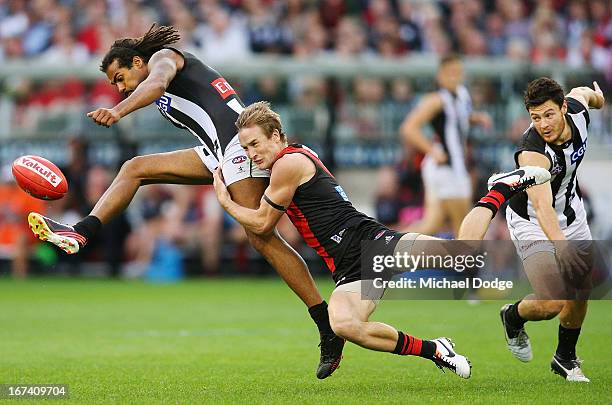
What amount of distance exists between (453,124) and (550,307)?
581 centimetres

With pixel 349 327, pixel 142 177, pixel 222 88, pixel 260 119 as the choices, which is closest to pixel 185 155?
pixel 142 177

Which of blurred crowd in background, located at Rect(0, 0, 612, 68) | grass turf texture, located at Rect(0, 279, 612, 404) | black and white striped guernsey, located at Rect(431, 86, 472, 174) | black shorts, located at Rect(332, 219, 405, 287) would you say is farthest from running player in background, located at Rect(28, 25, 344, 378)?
blurred crowd in background, located at Rect(0, 0, 612, 68)

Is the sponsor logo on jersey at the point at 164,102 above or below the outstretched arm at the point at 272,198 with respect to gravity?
above

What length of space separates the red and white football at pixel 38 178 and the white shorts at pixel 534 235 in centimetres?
322

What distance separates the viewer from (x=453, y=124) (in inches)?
504

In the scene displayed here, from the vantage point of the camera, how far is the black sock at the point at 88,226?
7.78m

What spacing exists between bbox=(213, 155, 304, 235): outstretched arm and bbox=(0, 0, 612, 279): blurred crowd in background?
879 centimetres

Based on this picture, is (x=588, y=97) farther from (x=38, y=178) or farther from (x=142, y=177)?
(x=38, y=178)

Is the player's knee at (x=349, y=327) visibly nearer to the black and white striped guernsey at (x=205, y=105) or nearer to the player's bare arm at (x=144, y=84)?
the black and white striped guernsey at (x=205, y=105)

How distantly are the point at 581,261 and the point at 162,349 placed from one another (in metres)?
3.53

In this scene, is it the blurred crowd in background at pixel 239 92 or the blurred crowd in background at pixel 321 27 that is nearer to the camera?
the blurred crowd in background at pixel 239 92

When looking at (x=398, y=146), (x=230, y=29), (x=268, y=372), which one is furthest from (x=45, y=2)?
(x=268, y=372)

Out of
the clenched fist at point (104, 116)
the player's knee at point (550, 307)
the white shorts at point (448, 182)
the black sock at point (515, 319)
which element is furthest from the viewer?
the white shorts at point (448, 182)

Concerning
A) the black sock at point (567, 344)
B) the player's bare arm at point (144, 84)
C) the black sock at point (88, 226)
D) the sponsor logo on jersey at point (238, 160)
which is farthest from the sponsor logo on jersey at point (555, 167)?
the black sock at point (88, 226)
